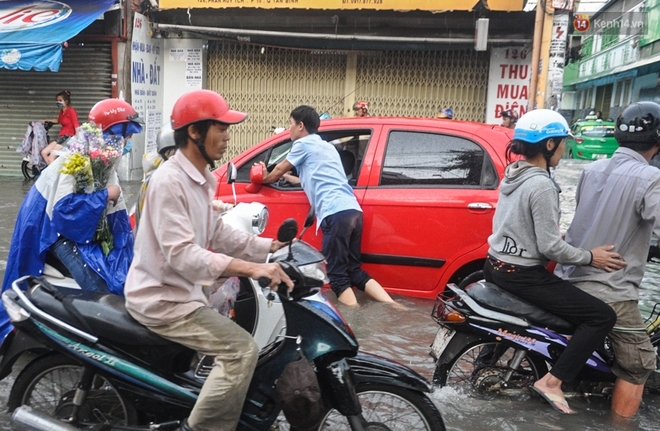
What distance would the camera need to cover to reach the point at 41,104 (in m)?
12.6

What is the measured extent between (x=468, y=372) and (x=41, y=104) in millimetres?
11196

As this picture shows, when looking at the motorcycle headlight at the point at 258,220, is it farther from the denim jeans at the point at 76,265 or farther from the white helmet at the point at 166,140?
the denim jeans at the point at 76,265

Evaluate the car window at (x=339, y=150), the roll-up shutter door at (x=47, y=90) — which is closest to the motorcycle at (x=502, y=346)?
the car window at (x=339, y=150)

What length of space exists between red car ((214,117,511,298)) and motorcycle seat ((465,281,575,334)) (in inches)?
52.3

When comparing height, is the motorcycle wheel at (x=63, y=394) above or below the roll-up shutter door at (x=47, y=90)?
below

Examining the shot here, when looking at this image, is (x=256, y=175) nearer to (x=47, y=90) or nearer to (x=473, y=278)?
(x=473, y=278)

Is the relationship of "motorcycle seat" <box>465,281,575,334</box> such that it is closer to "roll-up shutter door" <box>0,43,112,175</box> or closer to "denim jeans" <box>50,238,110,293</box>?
"denim jeans" <box>50,238,110,293</box>

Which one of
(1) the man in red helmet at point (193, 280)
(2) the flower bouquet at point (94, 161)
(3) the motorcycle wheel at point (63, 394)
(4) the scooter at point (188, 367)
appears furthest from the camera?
(2) the flower bouquet at point (94, 161)

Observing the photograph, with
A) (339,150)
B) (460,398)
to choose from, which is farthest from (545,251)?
(339,150)

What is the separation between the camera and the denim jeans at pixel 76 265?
3.52 meters

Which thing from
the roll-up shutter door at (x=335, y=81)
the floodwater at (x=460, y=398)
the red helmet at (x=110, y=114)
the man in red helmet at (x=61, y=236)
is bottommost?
the floodwater at (x=460, y=398)

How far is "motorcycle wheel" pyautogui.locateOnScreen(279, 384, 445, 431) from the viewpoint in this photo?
2822 millimetres

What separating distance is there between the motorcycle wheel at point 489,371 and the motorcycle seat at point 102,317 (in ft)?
5.81

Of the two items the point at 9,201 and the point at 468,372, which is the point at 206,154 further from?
the point at 9,201
